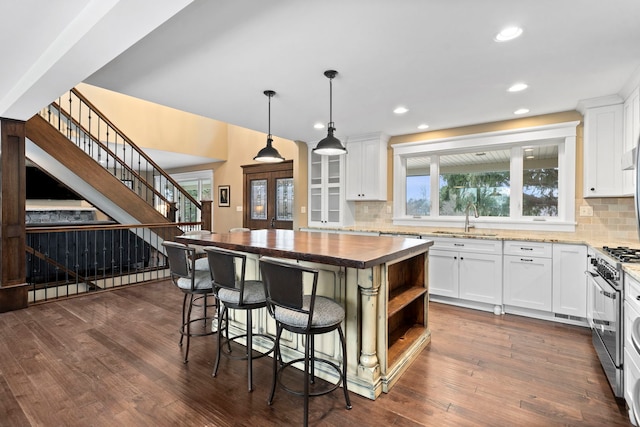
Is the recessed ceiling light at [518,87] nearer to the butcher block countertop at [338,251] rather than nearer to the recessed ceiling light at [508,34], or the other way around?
the recessed ceiling light at [508,34]

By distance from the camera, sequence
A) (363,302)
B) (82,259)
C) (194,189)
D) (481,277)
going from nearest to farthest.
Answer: (363,302), (481,277), (82,259), (194,189)

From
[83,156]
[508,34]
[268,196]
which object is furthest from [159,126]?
[508,34]

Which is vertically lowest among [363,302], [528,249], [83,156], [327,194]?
[363,302]

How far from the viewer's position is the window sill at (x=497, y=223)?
386cm

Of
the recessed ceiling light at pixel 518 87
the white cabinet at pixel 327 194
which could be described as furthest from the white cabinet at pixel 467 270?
the white cabinet at pixel 327 194

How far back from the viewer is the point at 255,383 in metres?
2.24

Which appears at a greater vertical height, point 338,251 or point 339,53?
point 339,53

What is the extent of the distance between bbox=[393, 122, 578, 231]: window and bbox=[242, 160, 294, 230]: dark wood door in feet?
8.12

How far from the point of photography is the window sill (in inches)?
152

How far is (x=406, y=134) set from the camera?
5008mm

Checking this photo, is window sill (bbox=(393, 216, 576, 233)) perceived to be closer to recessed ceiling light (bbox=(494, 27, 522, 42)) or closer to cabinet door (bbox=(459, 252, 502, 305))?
cabinet door (bbox=(459, 252, 502, 305))

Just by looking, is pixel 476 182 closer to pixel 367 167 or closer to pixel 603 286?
pixel 367 167

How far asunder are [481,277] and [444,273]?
0.42 meters

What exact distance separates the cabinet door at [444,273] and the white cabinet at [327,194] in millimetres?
1714
